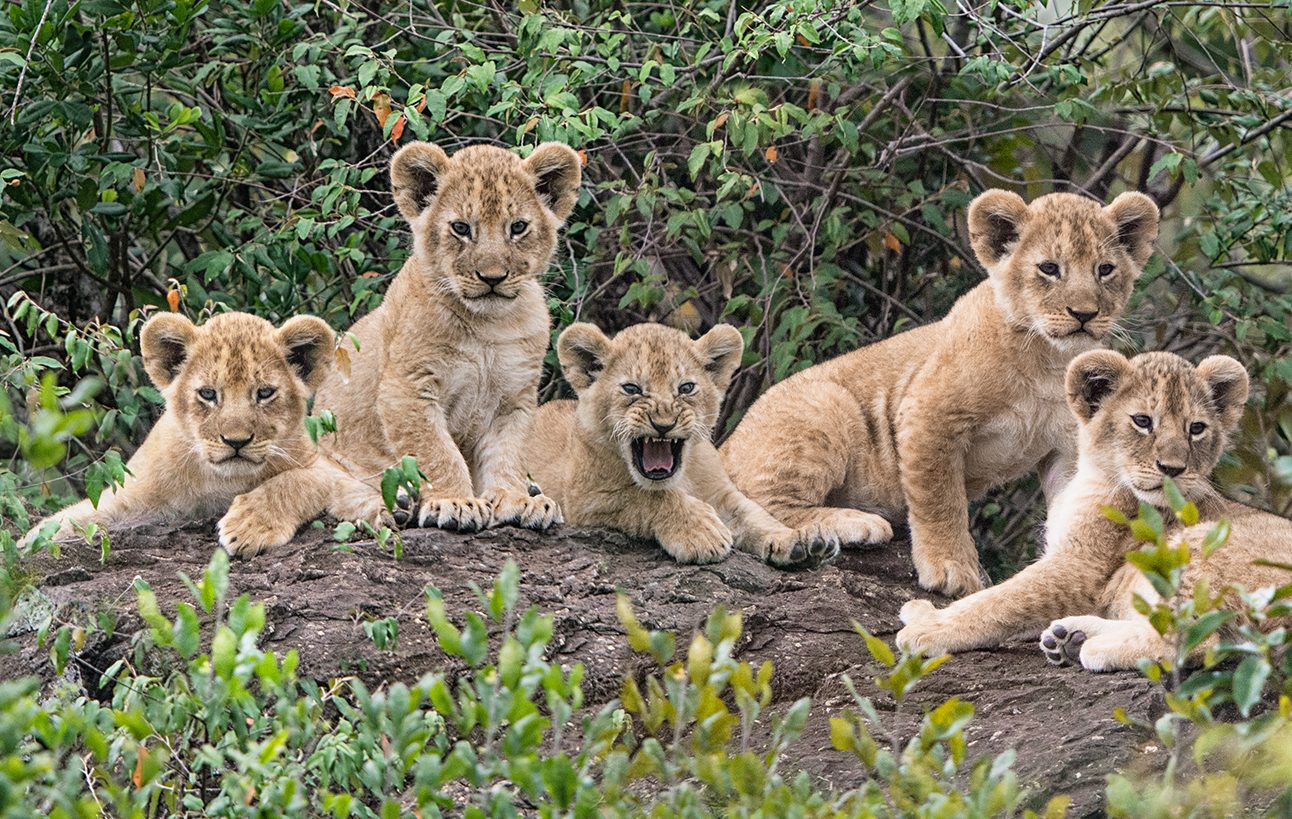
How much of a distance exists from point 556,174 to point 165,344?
5.77 feet

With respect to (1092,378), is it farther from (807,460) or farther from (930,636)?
(807,460)

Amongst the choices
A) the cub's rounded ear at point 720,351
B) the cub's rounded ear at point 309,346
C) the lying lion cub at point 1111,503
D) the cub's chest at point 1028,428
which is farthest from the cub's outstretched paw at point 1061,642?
the cub's rounded ear at point 309,346

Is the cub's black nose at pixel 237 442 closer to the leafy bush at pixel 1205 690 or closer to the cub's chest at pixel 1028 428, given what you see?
the cub's chest at pixel 1028 428

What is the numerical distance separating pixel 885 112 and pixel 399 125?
104 inches

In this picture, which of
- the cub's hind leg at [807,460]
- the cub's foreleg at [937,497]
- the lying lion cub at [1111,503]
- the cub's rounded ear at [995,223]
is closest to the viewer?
the lying lion cub at [1111,503]

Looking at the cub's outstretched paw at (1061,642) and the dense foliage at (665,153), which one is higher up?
the dense foliage at (665,153)

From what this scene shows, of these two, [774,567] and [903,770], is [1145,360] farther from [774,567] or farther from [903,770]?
[903,770]

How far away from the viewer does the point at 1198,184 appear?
898 cm

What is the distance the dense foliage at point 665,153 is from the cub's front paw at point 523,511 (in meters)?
1.11

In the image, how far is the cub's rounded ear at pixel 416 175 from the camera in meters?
6.69

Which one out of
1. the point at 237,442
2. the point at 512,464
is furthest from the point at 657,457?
the point at 237,442

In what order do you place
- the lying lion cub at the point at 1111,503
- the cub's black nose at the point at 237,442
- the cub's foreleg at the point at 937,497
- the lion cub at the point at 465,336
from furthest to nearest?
the cub's foreleg at the point at 937,497 < the lion cub at the point at 465,336 < the cub's black nose at the point at 237,442 < the lying lion cub at the point at 1111,503

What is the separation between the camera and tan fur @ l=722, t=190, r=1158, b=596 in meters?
6.77

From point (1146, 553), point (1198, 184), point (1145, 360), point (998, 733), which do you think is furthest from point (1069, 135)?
point (1146, 553)
